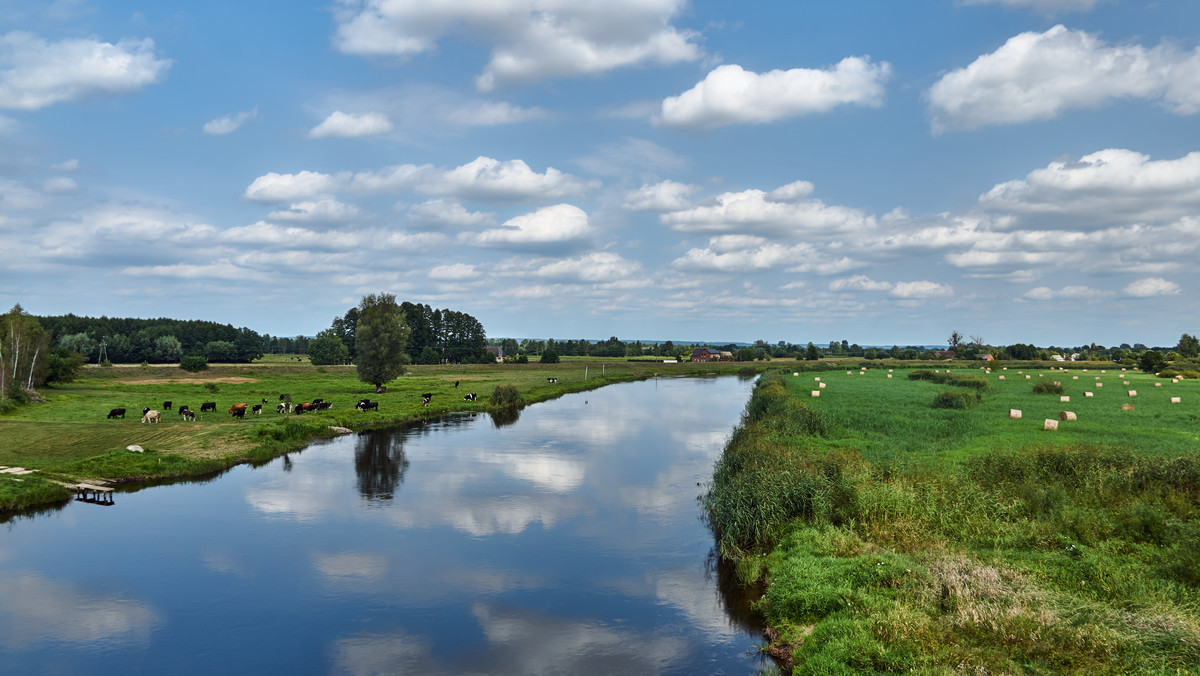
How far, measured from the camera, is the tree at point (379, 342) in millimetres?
73562

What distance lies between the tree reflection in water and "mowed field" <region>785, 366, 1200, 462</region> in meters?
23.6

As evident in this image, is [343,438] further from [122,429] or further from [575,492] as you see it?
[575,492]

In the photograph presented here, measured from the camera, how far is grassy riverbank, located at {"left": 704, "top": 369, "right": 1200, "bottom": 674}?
12.2m

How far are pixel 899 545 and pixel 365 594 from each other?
16.6m

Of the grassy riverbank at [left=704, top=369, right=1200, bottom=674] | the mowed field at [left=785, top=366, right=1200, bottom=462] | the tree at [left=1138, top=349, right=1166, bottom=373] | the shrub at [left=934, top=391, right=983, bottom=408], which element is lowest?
the grassy riverbank at [left=704, top=369, right=1200, bottom=674]

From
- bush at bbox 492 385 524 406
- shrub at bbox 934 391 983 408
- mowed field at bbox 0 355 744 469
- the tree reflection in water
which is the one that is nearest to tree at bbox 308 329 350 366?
mowed field at bbox 0 355 744 469

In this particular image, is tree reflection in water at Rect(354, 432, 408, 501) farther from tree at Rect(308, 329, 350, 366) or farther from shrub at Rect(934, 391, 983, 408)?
tree at Rect(308, 329, 350, 366)

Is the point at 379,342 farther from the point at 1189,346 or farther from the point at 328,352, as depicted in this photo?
the point at 1189,346

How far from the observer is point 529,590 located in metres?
19.9

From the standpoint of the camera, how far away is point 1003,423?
37.3 meters

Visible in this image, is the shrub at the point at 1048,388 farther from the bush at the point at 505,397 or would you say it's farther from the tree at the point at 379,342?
the tree at the point at 379,342

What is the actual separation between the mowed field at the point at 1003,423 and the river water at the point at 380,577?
10886 mm

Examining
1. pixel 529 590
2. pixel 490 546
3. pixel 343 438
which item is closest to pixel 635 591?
pixel 529 590

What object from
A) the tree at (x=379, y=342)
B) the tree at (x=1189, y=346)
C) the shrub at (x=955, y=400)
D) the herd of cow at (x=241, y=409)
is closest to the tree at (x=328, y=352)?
the tree at (x=379, y=342)
